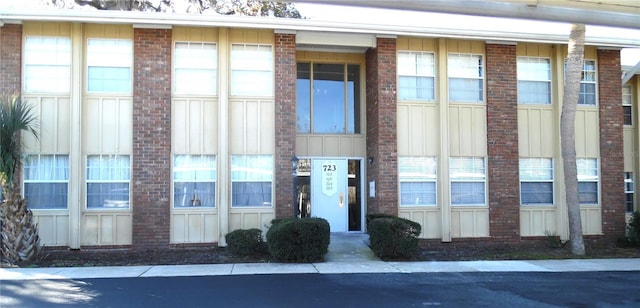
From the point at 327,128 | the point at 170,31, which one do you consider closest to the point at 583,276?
the point at 327,128

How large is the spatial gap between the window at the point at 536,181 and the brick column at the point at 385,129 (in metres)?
3.76

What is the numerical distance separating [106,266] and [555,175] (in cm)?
1192

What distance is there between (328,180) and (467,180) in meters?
3.88

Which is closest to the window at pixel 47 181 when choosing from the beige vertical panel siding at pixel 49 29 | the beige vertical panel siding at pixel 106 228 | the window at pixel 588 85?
the beige vertical panel siding at pixel 106 228

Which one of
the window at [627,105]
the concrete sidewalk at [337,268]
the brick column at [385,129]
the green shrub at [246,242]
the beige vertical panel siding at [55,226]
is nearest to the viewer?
the concrete sidewalk at [337,268]

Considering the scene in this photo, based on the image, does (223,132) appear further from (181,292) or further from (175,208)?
(181,292)

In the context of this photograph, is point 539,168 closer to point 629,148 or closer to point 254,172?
point 629,148

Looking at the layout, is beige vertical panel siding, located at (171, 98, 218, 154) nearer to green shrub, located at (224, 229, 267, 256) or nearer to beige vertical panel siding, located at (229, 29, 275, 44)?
beige vertical panel siding, located at (229, 29, 275, 44)

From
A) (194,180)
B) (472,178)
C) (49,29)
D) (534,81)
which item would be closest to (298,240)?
(194,180)

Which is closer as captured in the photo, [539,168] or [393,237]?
[393,237]

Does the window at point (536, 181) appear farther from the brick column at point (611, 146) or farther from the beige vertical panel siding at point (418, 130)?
the beige vertical panel siding at point (418, 130)

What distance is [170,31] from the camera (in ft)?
43.3

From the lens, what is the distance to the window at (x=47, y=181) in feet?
41.8

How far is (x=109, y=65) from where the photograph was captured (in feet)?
43.0
